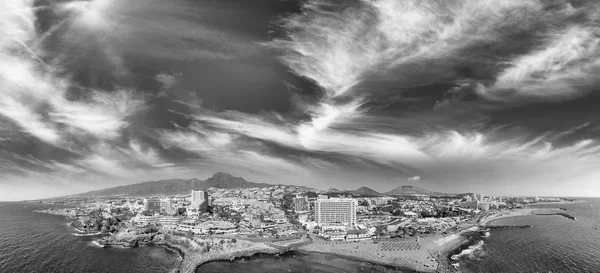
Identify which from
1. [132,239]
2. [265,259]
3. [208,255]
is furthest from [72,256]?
[265,259]

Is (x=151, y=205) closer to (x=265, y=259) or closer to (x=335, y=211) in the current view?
(x=335, y=211)

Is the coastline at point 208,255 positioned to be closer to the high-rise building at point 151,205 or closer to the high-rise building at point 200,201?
the high-rise building at point 200,201

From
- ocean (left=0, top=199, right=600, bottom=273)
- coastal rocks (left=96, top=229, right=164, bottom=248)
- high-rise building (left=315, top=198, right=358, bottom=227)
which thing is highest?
high-rise building (left=315, top=198, right=358, bottom=227)

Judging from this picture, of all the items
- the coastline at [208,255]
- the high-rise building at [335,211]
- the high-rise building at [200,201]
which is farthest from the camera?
the high-rise building at [200,201]

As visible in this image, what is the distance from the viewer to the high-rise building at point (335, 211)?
253ft

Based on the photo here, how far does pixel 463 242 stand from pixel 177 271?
4772cm

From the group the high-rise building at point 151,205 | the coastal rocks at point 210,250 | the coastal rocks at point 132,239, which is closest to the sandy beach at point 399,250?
the coastal rocks at point 210,250

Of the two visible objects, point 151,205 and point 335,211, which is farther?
point 151,205

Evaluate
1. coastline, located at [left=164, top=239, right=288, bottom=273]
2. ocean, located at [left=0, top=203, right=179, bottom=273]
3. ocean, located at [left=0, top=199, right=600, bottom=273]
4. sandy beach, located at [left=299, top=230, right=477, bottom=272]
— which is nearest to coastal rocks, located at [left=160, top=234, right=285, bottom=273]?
coastline, located at [left=164, top=239, right=288, bottom=273]

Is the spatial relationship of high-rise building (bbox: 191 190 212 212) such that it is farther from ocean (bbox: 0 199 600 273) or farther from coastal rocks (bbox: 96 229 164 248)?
ocean (bbox: 0 199 600 273)

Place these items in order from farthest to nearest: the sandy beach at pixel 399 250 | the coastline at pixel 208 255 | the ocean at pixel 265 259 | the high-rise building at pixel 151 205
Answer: the high-rise building at pixel 151 205 → the sandy beach at pixel 399 250 → the ocean at pixel 265 259 → the coastline at pixel 208 255

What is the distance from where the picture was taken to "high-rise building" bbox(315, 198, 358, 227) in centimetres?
7700

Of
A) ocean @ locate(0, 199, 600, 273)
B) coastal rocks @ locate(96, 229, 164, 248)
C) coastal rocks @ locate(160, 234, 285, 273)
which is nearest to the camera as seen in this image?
ocean @ locate(0, 199, 600, 273)

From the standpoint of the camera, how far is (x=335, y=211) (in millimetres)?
77875
